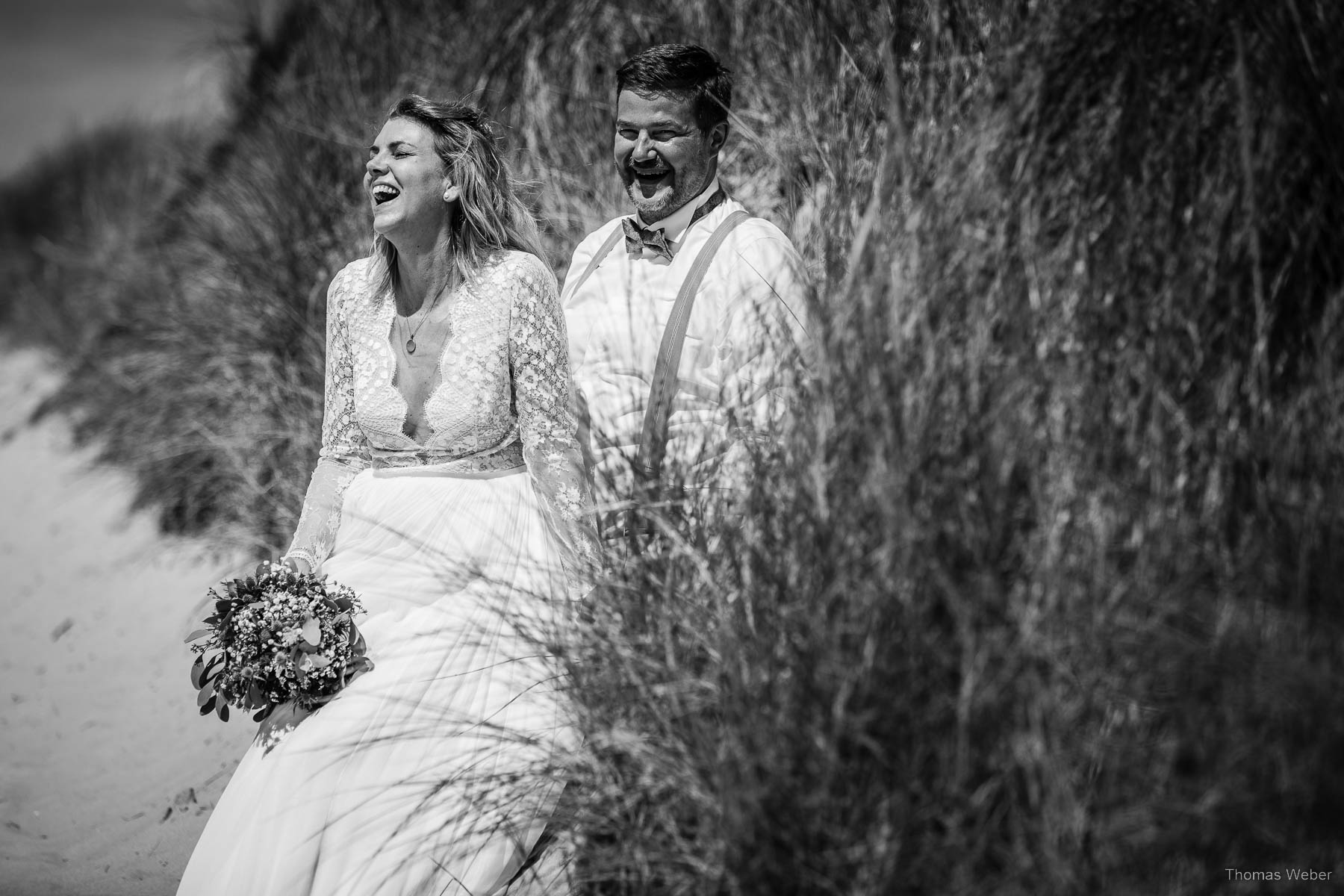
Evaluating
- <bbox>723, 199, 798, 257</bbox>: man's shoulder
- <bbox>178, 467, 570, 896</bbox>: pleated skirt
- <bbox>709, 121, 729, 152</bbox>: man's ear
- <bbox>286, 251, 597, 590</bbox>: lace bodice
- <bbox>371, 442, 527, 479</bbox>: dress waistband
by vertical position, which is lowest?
<bbox>178, 467, 570, 896</bbox>: pleated skirt

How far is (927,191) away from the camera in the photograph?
8.38 feet

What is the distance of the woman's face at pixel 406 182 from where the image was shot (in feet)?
11.2

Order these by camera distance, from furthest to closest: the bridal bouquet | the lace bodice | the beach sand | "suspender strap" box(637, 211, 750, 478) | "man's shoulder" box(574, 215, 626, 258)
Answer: "man's shoulder" box(574, 215, 626, 258) → the beach sand → the lace bodice → "suspender strap" box(637, 211, 750, 478) → the bridal bouquet

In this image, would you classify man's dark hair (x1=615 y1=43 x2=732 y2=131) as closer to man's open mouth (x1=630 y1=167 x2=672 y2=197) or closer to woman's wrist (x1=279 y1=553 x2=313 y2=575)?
man's open mouth (x1=630 y1=167 x2=672 y2=197)

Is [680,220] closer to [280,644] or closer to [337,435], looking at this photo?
[337,435]

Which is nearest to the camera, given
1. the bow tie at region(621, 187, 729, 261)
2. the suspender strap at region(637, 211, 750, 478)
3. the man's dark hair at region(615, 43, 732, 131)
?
the suspender strap at region(637, 211, 750, 478)

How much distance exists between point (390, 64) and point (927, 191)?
4852mm

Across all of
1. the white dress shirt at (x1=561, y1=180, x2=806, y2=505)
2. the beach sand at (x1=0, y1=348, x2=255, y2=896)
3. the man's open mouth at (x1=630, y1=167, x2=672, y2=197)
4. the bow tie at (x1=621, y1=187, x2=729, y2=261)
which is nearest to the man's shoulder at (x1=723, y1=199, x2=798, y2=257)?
the white dress shirt at (x1=561, y1=180, x2=806, y2=505)

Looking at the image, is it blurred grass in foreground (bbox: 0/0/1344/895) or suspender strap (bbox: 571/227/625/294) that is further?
suspender strap (bbox: 571/227/625/294)

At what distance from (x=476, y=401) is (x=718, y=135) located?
1242 millimetres

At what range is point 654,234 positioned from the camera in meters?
3.87

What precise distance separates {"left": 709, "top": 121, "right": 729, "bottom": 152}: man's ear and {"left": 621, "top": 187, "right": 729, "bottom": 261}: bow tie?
0.48ft

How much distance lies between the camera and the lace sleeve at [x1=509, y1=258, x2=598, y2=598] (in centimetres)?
331

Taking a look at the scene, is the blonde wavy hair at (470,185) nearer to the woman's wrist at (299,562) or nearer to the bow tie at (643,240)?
the bow tie at (643,240)
